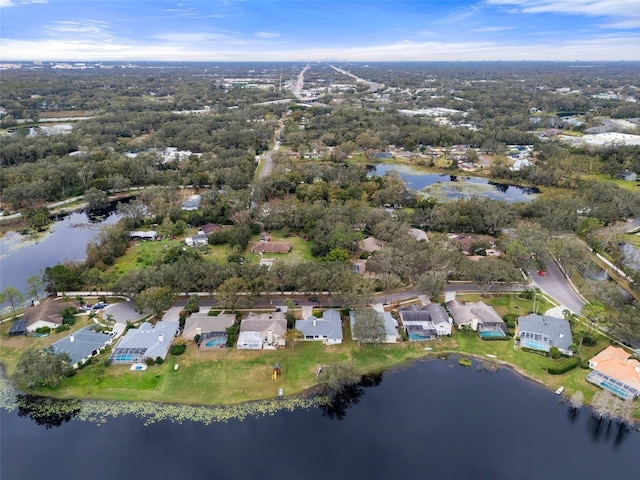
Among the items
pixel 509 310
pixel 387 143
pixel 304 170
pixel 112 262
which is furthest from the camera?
pixel 387 143

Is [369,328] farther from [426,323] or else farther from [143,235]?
[143,235]

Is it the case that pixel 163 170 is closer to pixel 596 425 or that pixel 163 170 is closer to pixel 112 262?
pixel 112 262

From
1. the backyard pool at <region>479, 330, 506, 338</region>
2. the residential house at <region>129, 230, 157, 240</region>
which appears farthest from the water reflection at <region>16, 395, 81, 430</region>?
the backyard pool at <region>479, 330, 506, 338</region>

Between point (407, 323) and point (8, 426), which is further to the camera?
point (407, 323)

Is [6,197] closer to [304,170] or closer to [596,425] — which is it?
[304,170]

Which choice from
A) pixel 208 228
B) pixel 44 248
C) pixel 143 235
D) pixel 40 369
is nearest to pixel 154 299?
pixel 40 369

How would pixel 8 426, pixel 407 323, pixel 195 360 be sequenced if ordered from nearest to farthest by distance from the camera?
pixel 8 426 → pixel 195 360 → pixel 407 323

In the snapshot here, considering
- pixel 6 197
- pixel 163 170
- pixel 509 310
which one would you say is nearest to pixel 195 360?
pixel 509 310
